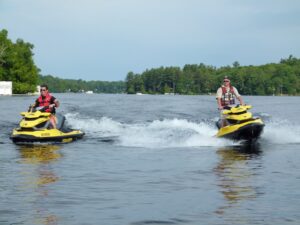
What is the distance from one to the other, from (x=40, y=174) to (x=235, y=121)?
730 centimetres

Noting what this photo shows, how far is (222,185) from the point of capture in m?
10.3

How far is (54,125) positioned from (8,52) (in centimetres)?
11224

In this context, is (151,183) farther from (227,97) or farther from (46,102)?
(46,102)

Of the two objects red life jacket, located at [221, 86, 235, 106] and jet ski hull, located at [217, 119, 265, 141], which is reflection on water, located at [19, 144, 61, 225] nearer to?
jet ski hull, located at [217, 119, 265, 141]

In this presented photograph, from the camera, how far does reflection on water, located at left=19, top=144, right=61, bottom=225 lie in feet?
26.2

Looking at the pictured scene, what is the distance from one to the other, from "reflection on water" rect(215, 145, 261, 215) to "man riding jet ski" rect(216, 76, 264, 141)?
46 cm

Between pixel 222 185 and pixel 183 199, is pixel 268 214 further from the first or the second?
pixel 222 185

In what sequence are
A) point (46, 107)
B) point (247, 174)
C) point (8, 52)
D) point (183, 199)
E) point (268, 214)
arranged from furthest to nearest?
point (8, 52), point (46, 107), point (247, 174), point (183, 199), point (268, 214)

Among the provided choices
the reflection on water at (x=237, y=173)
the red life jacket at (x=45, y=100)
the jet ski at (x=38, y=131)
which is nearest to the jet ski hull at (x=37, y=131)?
the jet ski at (x=38, y=131)

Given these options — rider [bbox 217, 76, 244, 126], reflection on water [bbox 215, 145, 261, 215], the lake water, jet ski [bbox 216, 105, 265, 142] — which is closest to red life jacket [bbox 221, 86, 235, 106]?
rider [bbox 217, 76, 244, 126]

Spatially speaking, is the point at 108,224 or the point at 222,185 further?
the point at 222,185

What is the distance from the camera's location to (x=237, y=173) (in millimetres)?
11805

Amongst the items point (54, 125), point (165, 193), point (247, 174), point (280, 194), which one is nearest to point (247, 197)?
point (280, 194)

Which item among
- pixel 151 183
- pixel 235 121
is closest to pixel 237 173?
pixel 151 183
